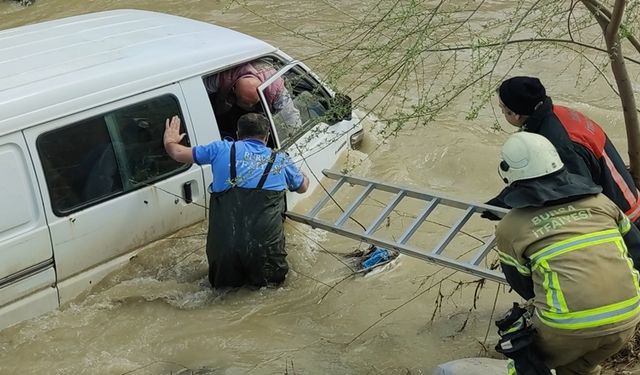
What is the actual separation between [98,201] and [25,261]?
0.59 m

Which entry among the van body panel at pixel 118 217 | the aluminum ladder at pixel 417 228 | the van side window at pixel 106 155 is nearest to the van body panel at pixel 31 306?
the van body panel at pixel 118 217

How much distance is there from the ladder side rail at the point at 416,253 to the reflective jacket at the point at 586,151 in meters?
0.81

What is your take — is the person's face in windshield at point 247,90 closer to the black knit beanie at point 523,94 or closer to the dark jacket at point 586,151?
the black knit beanie at point 523,94

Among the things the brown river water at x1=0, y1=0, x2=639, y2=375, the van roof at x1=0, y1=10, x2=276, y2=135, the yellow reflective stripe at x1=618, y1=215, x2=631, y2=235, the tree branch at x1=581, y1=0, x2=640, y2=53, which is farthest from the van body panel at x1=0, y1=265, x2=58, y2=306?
the tree branch at x1=581, y1=0, x2=640, y2=53

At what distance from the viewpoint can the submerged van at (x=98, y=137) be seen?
15.5 ft

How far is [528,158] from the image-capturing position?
→ 351 centimetres

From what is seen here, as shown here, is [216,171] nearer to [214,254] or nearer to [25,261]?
[214,254]

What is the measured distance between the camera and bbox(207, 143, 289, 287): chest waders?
530 cm

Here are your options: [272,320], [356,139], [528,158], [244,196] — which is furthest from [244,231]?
[528,158]

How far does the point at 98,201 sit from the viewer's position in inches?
200

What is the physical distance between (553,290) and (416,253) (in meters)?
1.51

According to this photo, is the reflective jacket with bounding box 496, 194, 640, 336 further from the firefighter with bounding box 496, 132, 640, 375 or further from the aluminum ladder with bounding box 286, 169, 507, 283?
the aluminum ladder with bounding box 286, 169, 507, 283

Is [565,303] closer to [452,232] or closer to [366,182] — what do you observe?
[452,232]

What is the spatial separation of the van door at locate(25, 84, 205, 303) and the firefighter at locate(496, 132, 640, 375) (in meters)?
2.64
